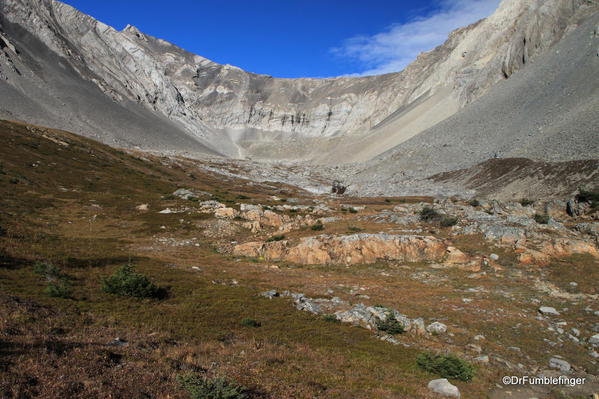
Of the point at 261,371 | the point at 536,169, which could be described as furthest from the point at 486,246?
the point at 536,169

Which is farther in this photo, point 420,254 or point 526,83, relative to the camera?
point 526,83

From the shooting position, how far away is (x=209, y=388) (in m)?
6.90

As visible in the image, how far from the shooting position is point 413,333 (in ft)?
47.7

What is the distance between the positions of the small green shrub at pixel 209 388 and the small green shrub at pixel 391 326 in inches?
340

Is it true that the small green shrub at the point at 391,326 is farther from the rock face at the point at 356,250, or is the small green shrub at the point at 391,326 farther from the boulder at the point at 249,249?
the boulder at the point at 249,249

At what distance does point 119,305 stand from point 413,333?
476 inches

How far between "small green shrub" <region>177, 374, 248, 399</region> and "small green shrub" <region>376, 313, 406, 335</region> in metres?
8.65

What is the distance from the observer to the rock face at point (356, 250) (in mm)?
26578

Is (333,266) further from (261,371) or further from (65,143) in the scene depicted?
(65,143)

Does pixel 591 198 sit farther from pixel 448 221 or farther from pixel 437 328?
pixel 437 328

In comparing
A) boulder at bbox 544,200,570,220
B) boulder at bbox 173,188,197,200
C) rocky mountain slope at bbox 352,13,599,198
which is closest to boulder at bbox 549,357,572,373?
boulder at bbox 544,200,570,220

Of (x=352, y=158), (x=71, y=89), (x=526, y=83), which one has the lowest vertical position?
(x=352, y=158)

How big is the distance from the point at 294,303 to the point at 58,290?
10.0 metres

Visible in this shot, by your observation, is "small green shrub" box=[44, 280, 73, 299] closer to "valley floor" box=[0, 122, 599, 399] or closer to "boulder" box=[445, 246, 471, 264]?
"valley floor" box=[0, 122, 599, 399]
